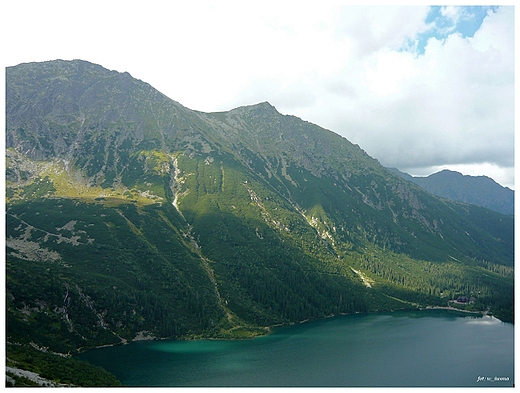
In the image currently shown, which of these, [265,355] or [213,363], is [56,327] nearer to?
[213,363]

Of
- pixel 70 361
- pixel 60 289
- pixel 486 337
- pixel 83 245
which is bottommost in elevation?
pixel 486 337

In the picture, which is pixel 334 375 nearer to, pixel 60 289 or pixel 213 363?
pixel 213 363

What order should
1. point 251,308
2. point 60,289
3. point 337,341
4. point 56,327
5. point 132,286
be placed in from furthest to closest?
point 251,308
point 132,286
point 337,341
point 60,289
point 56,327

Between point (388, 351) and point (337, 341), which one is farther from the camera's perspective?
point (337, 341)

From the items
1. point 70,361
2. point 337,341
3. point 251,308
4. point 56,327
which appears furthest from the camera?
point 251,308

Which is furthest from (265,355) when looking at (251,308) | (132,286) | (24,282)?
(24,282)

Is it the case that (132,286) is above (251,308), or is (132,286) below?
above
